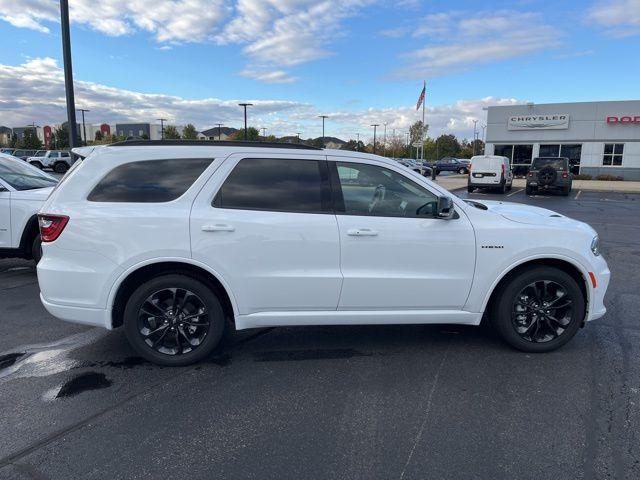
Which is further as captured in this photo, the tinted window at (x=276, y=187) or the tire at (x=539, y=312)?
the tire at (x=539, y=312)

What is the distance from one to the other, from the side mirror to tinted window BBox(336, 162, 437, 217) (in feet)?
0.43

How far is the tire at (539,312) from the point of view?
→ 401 cm

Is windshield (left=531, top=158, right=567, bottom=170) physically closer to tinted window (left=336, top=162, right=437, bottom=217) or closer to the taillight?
tinted window (left=336, top=162, right=437, bottom=217)

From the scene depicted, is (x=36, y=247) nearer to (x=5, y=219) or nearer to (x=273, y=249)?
(x=5, y=219)

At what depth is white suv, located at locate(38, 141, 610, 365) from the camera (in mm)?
3695

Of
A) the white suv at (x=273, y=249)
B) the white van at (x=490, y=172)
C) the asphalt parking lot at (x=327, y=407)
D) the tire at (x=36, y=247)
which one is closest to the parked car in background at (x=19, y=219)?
the tire at (x=36, y=247)

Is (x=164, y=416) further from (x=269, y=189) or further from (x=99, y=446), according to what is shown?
(x=269, y=189)

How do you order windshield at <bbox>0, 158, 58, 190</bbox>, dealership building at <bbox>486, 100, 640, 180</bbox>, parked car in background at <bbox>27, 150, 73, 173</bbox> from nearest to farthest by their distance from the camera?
windshield at <bbox>0, 158, 58, 190</bbox>
dealership building at <bbox>486, 100, 640, 180</bbox>
parked car in background at <bbox>27, 150, 73, 173</bbox>

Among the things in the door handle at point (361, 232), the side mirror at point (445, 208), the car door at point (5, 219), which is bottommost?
the car door at point (5, 219)

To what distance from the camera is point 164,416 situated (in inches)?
125

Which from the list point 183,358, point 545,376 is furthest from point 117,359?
point 545,376

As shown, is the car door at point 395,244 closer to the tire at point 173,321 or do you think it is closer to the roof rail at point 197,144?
the roof rail at point 197,144

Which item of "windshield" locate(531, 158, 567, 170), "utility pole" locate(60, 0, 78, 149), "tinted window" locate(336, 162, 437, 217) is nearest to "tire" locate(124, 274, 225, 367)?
"tinted window" locate(336, 162, 437, 217)

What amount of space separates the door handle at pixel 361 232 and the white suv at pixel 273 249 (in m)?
0.01
